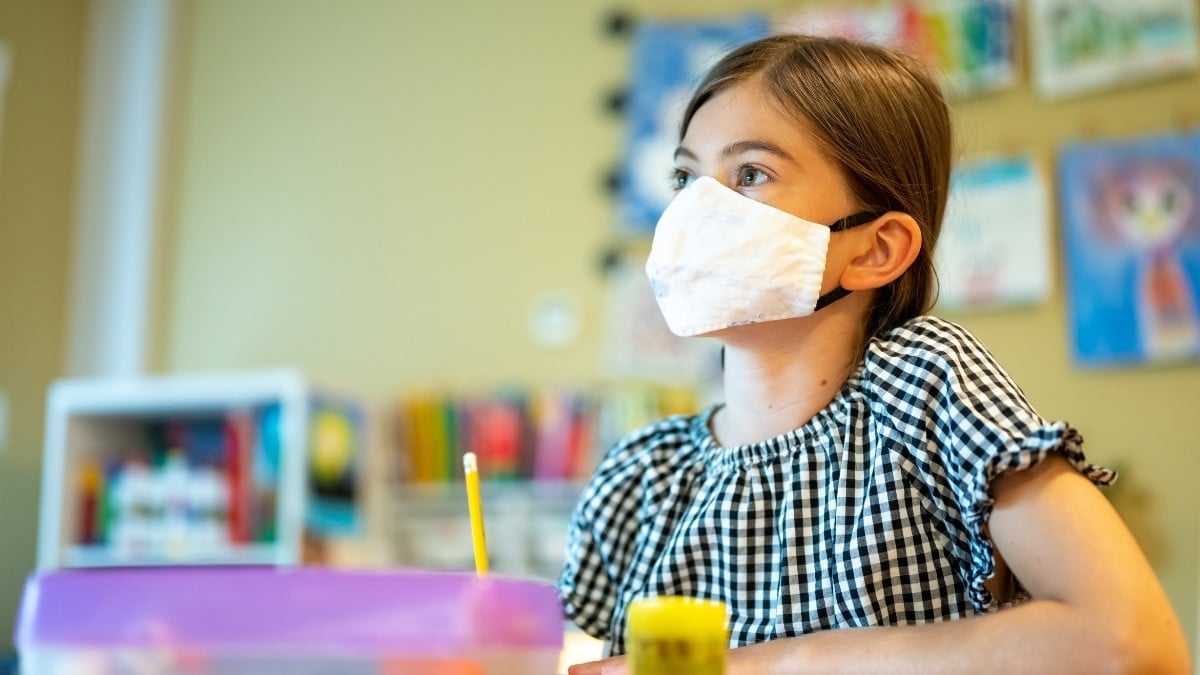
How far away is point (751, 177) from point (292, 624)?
22.5 inches

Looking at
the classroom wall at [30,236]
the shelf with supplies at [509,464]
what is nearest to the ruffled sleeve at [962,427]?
the shelf with supplies at [509,464]

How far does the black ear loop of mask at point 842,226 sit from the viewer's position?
0.95 m

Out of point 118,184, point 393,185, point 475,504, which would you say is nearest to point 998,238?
point 393,185

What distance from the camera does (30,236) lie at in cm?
335

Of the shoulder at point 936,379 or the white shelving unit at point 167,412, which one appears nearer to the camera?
the shoulder at point 936,379

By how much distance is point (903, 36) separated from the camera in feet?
8.88

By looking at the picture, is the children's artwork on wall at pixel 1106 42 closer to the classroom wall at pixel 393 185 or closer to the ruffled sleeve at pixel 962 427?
the classroom wall at pixel 393 185

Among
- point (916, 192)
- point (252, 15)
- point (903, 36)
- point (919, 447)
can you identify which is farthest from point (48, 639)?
point (252, 15)

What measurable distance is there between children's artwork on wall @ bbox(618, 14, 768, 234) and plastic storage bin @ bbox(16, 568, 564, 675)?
8.00 ft

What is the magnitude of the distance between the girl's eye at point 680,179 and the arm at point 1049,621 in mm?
394

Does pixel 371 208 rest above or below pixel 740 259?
above

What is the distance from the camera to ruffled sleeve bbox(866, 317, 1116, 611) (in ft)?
2.37

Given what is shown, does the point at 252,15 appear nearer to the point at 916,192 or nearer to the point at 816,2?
the point at 816,2

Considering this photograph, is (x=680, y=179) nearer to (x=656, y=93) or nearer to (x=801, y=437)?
(x=801, y=437)
